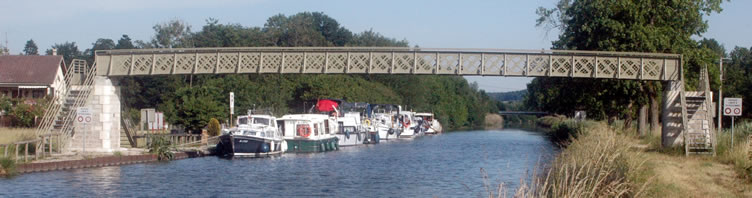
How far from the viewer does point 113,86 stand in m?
37.9

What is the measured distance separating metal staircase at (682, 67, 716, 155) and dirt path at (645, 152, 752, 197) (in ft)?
10.6

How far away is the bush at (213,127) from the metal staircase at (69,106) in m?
12.0

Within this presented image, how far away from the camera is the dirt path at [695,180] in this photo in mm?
19547

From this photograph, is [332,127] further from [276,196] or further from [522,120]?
[522,120]

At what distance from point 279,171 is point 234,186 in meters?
6.40

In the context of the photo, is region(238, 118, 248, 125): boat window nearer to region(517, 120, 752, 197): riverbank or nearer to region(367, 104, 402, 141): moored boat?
region(367, 104, 402, 141): moored boat

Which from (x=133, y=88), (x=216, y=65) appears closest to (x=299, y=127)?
(x=216, y=65)

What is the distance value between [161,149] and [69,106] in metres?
4.71

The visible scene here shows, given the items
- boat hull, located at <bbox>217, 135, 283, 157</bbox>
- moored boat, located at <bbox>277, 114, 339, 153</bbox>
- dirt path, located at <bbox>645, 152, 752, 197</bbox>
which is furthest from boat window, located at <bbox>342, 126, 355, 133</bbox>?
dirt path, located at <bbox>645, 152, 752, 197</bbox>

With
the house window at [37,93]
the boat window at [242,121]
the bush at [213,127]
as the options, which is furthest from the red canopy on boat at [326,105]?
the house window at [37,93]

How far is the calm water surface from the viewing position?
83.1 ft

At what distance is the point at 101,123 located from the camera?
1446 inches

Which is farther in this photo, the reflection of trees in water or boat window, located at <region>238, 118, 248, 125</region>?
boat window, located at <region>238, 118, 248, 125</region>

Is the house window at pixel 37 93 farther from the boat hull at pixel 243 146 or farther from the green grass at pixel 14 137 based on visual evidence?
the boat hull at pixel 243 146
